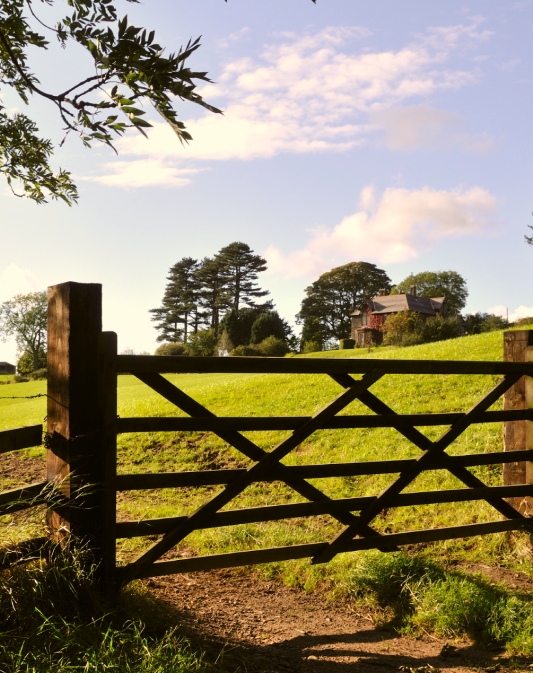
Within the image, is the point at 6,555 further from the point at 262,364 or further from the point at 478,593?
the point at 478,593

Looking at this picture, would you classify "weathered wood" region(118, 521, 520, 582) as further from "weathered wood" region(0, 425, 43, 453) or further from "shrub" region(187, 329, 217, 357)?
"shrub" region(187, 329, 217, 357)

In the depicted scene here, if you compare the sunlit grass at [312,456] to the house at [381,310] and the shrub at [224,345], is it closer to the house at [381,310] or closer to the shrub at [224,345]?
the shrub at [224,345]

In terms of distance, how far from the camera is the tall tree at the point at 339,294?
76.1 meters

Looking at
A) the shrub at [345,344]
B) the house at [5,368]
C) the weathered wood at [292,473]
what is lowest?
the house at [5,368]

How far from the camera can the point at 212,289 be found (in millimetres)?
75812

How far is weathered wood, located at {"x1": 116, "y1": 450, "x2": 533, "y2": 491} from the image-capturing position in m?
3.60

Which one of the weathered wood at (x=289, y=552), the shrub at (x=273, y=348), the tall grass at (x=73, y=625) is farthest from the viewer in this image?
the shrub at (x=273, y=348)

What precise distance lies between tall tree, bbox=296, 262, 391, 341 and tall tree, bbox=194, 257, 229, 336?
1259 cm

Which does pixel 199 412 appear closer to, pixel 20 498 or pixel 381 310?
pixel 20 498

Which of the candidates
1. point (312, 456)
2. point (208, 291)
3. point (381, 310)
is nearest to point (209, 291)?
point (208, 291)

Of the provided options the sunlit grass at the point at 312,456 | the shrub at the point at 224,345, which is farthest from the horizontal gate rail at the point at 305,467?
the shrub at the point at 224,345

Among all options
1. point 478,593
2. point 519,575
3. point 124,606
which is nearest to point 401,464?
point 478,593

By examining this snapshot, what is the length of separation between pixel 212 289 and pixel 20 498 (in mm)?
73320

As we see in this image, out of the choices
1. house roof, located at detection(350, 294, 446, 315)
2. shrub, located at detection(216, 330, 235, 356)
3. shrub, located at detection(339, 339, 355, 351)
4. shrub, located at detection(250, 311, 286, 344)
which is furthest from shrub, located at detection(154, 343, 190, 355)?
house roof, located at detection(350, 294, 446, 315)
